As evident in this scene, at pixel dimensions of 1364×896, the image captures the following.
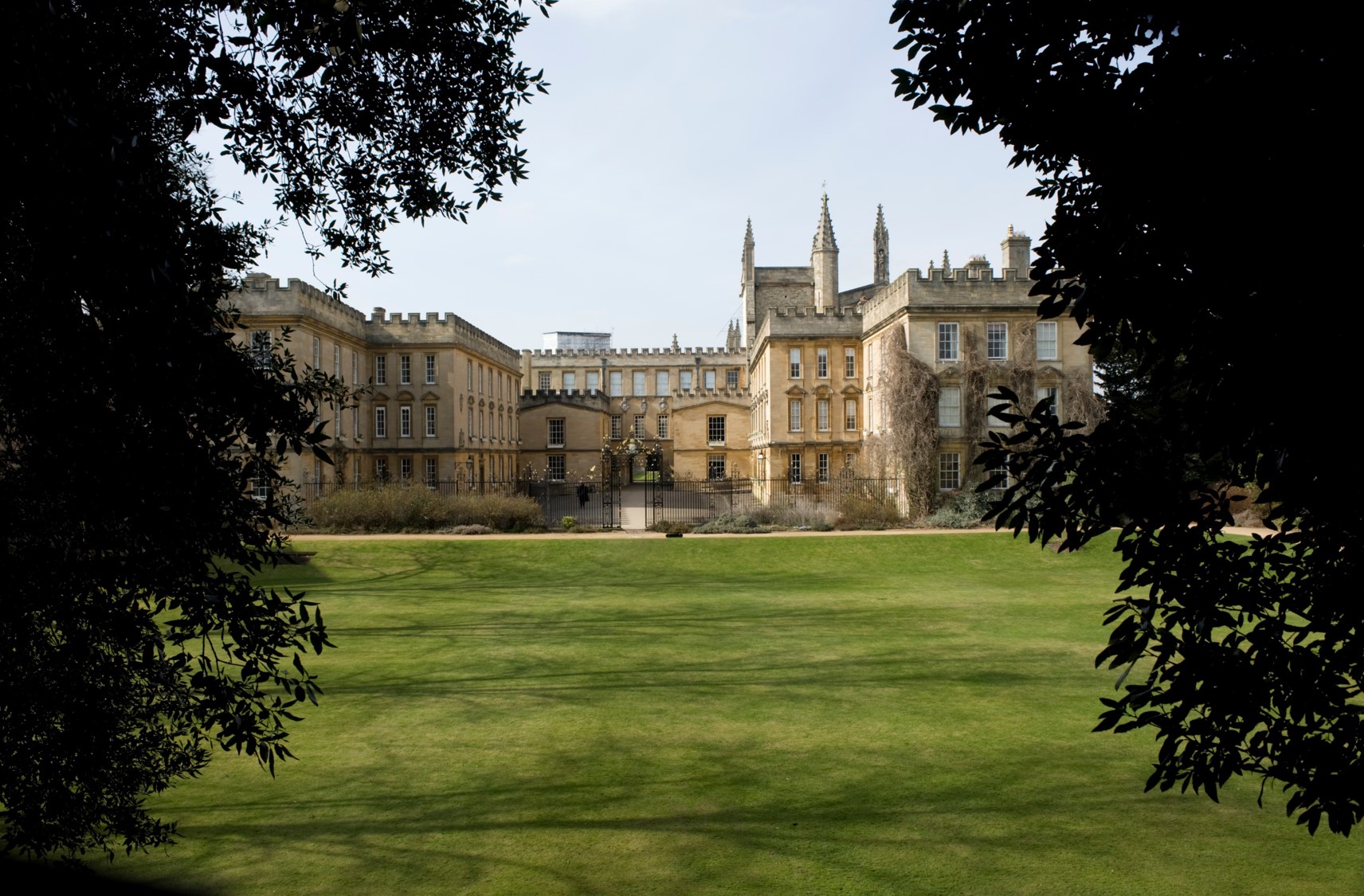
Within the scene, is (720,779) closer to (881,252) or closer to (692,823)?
(692,823)

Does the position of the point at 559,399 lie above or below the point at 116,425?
above

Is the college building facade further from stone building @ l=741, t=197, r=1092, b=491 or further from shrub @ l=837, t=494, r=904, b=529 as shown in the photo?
shrub @ l=837, t=494, r=904, b=529

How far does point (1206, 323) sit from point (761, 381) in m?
45.4

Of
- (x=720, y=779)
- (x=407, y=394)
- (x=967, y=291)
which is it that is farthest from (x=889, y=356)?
(x=720, y=779)

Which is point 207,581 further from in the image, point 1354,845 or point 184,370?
point 1354,845

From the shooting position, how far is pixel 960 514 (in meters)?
29.5

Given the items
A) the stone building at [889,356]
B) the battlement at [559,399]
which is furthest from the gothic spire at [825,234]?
the battlement at [559,399]

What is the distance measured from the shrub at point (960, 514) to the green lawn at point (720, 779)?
45.7ft

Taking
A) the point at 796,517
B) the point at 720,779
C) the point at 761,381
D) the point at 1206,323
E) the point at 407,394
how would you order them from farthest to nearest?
the point at 761,381 < the point at 407,394 < the point at 796,517 < the point at 720,779 < the point at 1206,323

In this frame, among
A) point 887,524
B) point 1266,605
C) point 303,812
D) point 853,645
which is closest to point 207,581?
point 303,812

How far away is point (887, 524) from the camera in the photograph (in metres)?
29.2

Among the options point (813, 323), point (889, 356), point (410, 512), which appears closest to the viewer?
point (410, 512)

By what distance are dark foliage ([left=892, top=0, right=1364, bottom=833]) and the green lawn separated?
2.93 meters

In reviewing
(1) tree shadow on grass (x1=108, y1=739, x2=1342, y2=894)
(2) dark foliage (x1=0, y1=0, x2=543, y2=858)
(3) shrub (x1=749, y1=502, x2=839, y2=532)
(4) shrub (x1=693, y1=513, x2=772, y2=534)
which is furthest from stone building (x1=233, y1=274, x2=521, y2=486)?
(2) dark foliage (x1=0, y1=0, x2=543, y2=858)
